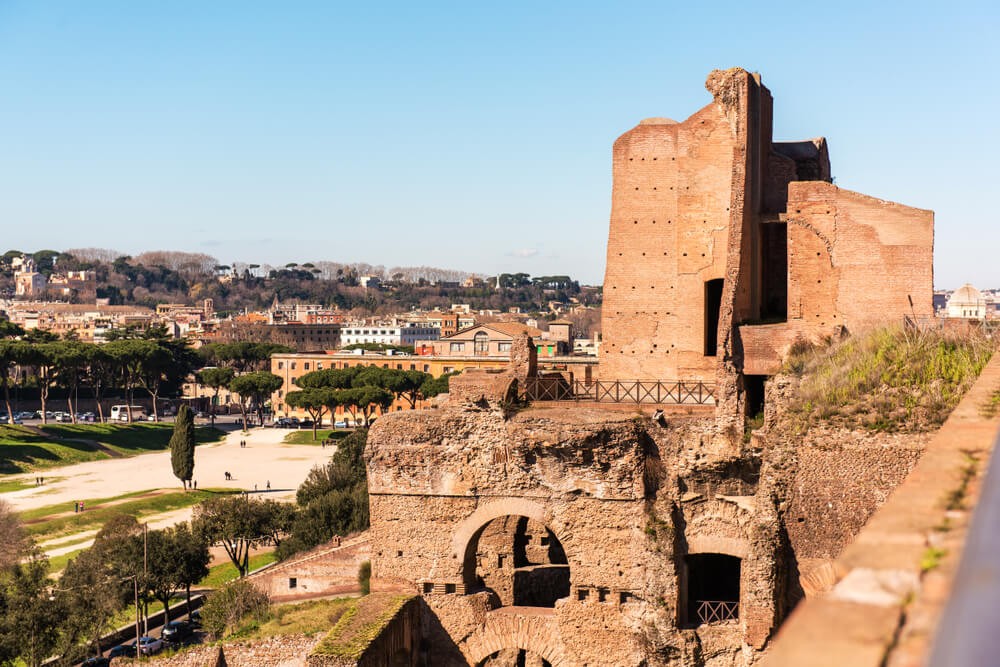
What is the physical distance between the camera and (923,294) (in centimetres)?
1792

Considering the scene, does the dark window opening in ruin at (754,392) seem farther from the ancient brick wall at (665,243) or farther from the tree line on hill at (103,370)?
the tree line on hill at (103,370)

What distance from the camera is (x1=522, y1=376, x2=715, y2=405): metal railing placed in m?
18.8

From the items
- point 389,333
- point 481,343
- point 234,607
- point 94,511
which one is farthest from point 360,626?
point 389,333

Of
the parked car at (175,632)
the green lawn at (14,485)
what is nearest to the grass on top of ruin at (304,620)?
the parked car at (175,632)

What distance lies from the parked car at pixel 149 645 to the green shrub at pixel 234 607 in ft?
4.22

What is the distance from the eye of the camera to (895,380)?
46.8ft

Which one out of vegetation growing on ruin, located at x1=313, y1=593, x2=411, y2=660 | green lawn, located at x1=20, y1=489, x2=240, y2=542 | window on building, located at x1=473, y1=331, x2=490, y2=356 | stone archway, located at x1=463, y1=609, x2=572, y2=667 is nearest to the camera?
vegetation growing on ruin, located at x1=313, y1=593, x2=411, y2=660

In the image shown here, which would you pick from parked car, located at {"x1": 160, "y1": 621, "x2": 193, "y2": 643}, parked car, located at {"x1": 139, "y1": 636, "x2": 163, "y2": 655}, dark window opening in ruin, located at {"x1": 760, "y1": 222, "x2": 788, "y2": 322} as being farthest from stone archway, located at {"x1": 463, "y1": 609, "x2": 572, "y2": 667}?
parked car, located at {"x1": 160, "y1": 621, "x2": 193, "y2": 643}

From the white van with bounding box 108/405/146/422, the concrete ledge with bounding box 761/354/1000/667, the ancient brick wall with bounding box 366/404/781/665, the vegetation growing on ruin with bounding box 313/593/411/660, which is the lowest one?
the white van with bounding box 108/405/146/422

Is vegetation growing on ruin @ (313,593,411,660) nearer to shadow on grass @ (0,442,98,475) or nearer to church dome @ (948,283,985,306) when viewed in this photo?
church dome @ (948,283,985,306)

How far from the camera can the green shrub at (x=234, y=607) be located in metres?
22.2

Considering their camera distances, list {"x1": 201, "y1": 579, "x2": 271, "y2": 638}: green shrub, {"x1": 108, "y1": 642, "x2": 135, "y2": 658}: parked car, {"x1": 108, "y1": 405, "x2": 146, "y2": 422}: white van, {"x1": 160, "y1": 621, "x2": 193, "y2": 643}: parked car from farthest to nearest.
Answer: {"x1": 108, "y1": 405, "x2": 146, "y2": 422}: white van < {"x1": 160, "y1": 621, "x2": 193, "y2": 643}: parked car < {"x1": 108, "y1": 642, "x2": 135, "y2": 658}: parked car < {"x1": 201, "y1": 579, "x2": 271, "y2": 638}: green shrub

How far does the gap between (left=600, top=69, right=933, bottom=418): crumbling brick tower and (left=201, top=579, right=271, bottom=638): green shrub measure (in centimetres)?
846

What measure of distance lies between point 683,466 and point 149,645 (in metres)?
14.6
